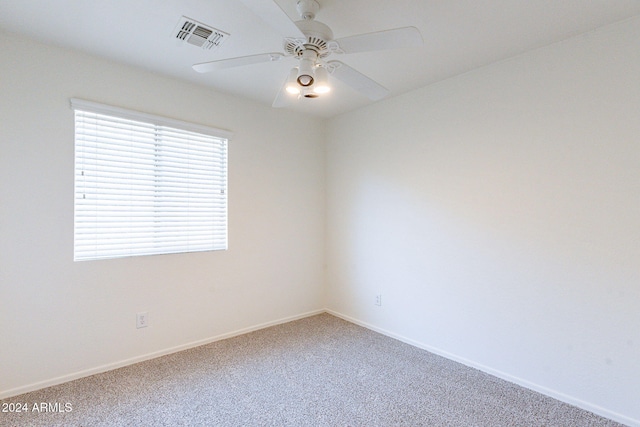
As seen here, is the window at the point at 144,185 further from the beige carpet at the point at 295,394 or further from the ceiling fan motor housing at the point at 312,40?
the ceiling fan motor housing at the point at 312,40

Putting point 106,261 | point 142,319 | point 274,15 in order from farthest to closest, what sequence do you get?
point 142,319 < point 106,261 < point 274,15

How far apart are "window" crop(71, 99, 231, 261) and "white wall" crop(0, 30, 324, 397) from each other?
0.29 feet

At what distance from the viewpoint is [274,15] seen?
138cm

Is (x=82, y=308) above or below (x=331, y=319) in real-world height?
above

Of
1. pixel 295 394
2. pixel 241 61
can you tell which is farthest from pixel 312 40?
pixel 295 394

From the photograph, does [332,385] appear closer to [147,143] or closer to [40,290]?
[40,290]

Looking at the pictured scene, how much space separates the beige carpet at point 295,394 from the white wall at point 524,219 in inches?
11.5

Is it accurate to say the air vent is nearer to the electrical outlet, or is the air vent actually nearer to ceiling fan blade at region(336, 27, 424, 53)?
ceiling fan blade at region(336, 27, 424, 53)

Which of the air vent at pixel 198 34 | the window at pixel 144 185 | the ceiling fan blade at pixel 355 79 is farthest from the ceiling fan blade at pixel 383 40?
the window at pixel 144 185

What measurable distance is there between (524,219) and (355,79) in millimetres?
1606

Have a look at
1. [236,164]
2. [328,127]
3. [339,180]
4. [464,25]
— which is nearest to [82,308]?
[236,164]

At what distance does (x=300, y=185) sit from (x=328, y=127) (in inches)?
33.3

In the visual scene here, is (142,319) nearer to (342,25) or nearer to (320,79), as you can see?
(320,79)

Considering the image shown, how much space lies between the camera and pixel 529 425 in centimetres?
188
